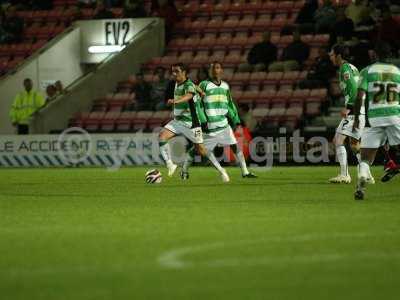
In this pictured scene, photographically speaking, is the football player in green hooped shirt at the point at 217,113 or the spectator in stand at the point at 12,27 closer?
the football player in green hooped shirt at the point at 217,113

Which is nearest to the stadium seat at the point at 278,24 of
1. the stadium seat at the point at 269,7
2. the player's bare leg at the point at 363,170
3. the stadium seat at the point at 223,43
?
the stadium seat at the point at 269,7

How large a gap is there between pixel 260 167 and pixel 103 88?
7.32 metres

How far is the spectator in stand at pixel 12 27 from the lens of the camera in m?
34.4

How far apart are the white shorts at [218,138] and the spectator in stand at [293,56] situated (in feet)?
26.8

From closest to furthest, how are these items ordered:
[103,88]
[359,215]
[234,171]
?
[359,215]
[234,171]
[103,88]

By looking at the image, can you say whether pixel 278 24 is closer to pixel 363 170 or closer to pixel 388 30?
pixel 388 30

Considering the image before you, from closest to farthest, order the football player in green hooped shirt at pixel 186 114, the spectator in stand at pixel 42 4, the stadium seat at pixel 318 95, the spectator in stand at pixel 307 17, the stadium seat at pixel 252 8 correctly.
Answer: the football player in green hooped shirt at pixel 186 114
the stadium seat at pixel 318 95
the spectator in stand at pixel 307 17
the stadium seat at pixel 252 8
the spectator in stand at pixel 42 4

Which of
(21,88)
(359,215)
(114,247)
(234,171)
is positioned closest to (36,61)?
(21,88)

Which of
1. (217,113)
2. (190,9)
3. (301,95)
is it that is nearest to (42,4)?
(190,9)

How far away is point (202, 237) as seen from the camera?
9789mm

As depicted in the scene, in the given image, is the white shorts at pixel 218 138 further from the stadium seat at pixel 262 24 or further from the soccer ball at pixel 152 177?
the stadium seat at pixel 262 24

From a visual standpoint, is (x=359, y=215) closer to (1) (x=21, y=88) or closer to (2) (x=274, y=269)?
(2) (x=274, y=269)

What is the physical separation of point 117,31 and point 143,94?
345 cm

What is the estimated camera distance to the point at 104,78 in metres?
31.7
